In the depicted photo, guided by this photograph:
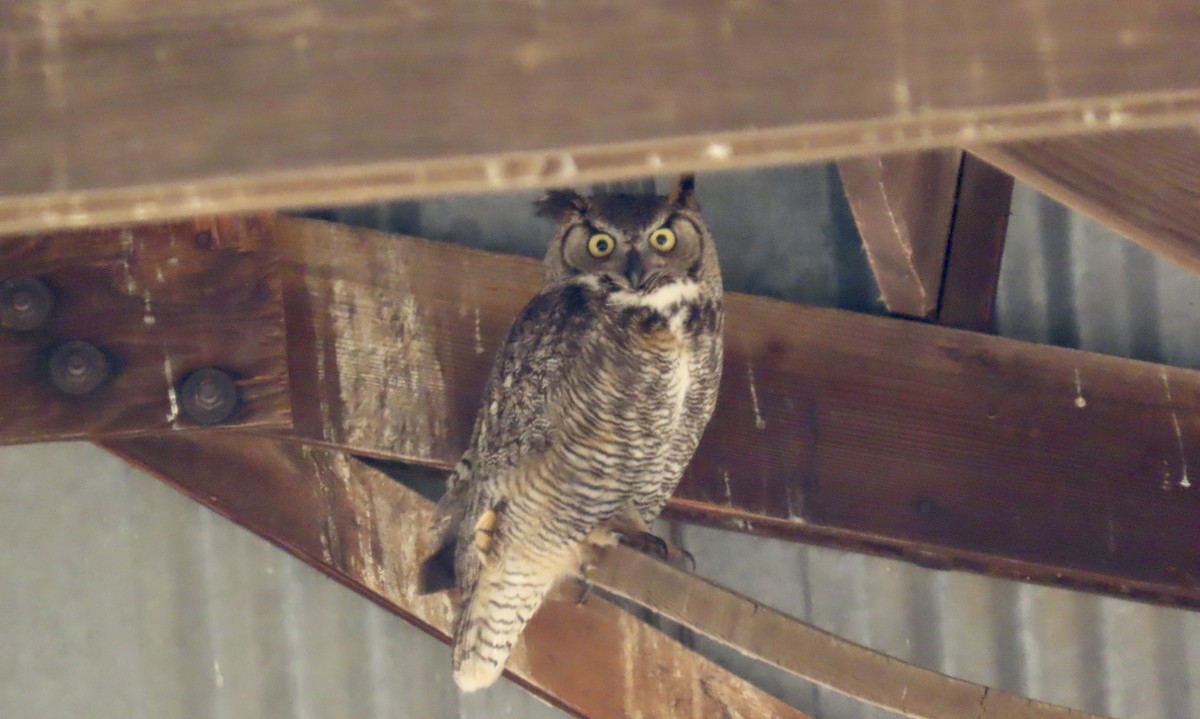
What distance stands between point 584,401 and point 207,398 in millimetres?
701

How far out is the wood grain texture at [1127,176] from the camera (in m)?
1.25

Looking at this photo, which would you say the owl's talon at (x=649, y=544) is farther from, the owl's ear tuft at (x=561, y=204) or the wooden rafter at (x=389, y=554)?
the owl's ear tuft at (x=561, y=204)

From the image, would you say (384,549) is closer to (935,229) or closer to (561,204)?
(561,204)

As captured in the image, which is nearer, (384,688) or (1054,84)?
(1054,84)

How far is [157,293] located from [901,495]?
1.51 meters

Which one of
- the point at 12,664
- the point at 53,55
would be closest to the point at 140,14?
the point at 53,55

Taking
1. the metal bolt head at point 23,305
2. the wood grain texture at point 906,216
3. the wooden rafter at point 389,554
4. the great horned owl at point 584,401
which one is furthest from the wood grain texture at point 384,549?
the wood grain texture at point 906,216

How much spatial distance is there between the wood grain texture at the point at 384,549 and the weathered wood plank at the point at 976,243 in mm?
920

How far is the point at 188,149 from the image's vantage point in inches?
35.9

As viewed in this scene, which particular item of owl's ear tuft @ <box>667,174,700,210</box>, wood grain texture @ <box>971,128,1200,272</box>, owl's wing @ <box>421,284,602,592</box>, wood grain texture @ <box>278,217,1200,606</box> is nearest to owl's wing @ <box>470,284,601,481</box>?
owl's wing @ <box>421,284,602,592</box>

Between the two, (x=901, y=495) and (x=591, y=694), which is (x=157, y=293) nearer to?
(x=591, y=694)

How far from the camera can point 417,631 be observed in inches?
109

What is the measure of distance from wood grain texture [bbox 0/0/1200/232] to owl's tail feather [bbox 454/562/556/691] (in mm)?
1732

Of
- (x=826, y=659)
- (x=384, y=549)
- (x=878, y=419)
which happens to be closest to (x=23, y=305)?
(x=384, y=549)
